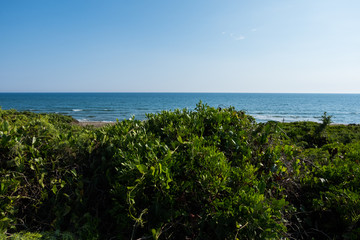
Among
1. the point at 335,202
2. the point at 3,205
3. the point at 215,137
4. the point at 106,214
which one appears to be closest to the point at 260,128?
the point at 215,137

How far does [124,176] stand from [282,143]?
6.79 ft

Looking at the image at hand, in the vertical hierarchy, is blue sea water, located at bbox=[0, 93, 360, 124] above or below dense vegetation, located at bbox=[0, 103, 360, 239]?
below

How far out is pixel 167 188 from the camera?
67.2 inches

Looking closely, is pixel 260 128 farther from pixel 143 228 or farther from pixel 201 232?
pixel 143 228

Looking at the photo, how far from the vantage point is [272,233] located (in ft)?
5.05

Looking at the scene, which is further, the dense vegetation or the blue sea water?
the blue sea water

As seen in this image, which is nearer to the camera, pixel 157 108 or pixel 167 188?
pixel 167 188

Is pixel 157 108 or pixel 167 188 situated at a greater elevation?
pixel 167 188

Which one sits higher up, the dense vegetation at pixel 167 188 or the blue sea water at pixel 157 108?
the dense vegetation at pixel 167 188

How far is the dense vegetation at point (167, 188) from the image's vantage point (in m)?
1.73

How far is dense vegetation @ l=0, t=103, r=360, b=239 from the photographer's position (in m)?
1.73

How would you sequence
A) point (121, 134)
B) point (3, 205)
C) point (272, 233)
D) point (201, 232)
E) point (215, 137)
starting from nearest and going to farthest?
point (272, 233)
point (201, 232)
point (3, 205)
point (215, 137)
point (121, 134)

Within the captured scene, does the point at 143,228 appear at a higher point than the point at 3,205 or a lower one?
lower

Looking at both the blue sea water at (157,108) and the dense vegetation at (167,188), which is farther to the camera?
the blue sea water at (157,108)
